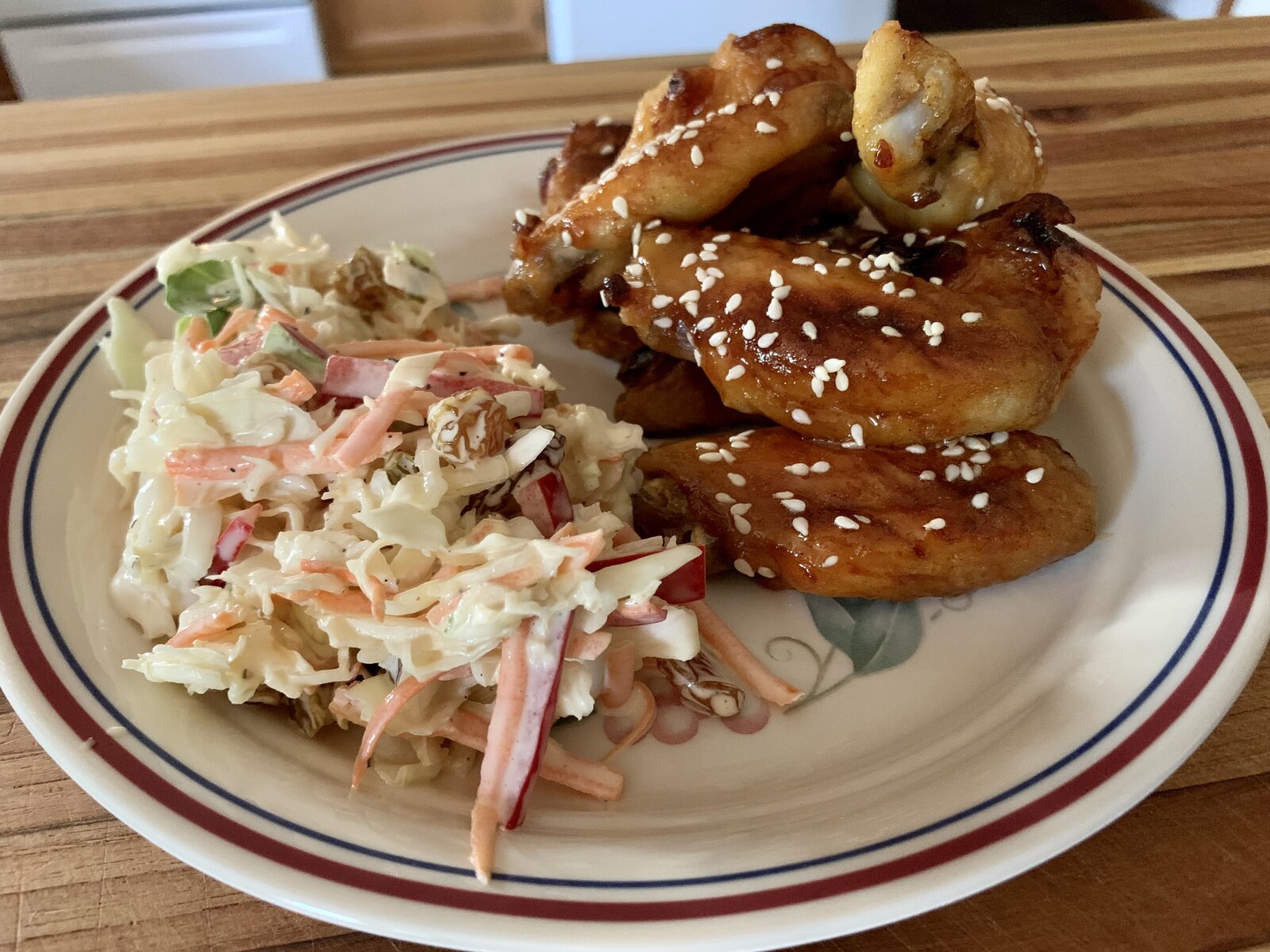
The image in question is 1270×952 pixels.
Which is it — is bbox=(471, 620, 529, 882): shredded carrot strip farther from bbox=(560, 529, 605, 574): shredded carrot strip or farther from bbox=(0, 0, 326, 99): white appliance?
bbox=(0, 0, 326, 99): white appliance

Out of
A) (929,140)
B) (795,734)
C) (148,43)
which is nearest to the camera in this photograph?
(795,734)

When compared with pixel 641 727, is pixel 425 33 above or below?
above

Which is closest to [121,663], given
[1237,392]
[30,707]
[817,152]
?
[30,707]

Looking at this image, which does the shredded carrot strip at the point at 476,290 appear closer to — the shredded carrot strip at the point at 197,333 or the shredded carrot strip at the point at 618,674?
the shredded carrot strip at the point at 197,333

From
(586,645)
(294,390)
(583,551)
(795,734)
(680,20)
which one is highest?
(680,20)

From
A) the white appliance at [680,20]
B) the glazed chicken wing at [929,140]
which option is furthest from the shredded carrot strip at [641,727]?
the white appliance at [680,20]

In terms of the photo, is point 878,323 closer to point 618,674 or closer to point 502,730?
point 618,674

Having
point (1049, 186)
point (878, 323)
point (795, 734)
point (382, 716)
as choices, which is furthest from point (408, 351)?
point (1049, 186)

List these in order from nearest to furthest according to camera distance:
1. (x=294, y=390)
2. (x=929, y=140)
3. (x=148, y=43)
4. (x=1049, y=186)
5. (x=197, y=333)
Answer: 1. (x=294, y=390)
2. (x=929, y=140)
3. (x=197, y=333)
4. (x=1049, y=186)
5. (x=148, y=43)
